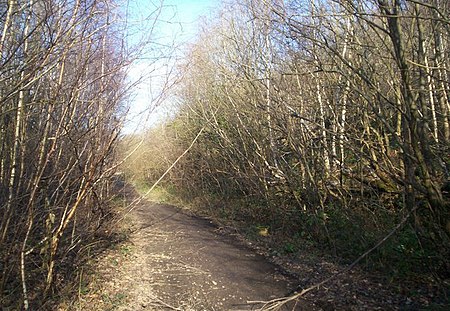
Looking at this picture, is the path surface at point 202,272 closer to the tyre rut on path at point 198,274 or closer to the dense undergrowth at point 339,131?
the tyre rut on path at point 198,274

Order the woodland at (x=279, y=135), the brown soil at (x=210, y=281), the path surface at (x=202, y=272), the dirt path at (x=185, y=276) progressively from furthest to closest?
the path surface at (x=202, y=272) → the dirt path at (x=185, y=276) → the brown soil at (x=210, y=281) → the woodland at (x=279, y=135)

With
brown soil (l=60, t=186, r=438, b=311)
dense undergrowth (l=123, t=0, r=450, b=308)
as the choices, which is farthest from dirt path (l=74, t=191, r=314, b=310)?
dense undergrowth (l=123, t=0, r=450, b=308)

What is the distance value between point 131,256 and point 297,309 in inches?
168

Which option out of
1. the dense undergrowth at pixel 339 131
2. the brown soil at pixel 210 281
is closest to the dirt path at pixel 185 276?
the brown soil at pixel 210 281

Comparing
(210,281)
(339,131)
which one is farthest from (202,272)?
(339,131)

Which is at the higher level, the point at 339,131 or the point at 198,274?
the point at 339,131

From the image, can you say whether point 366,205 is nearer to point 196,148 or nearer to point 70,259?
point 70,259

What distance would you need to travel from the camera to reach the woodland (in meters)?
4.21

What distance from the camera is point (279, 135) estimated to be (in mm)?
10359

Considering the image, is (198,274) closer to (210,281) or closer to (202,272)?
(202,272)

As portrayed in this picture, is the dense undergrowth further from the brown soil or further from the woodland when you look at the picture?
the brown soil

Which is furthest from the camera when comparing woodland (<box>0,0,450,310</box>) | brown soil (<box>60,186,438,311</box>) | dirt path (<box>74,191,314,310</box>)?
dirt path (<box>74,191,314,310</box>)

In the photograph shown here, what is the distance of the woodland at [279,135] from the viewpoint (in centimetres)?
421

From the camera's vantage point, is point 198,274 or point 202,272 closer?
point 198,274
